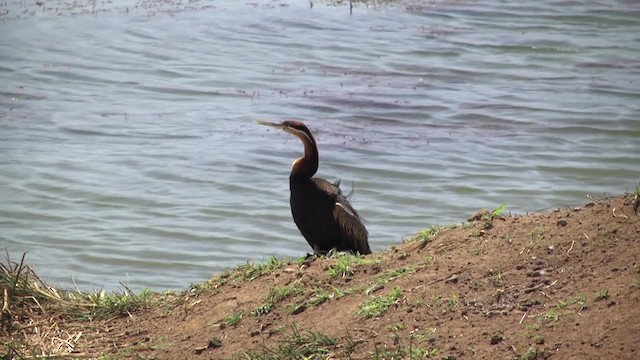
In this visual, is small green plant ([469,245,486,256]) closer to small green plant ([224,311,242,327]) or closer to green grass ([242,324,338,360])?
green grass ([242,324,338,360])

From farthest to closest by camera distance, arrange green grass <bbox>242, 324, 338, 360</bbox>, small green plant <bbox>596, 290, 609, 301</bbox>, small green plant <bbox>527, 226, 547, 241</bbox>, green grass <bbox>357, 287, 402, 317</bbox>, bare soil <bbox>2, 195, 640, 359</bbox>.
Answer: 1. small green plant <bbox>527, 226, 547, 241</bbox>
2. green grass <bbox>357, 287, 402, 317</bbox>
3. green grass <bbox>242, 324, 338, 360</bbox>
4. small green plant <bbox>596, 290, 609, 301</bbox>
5. bare soil <bbox>2, 195, 640, 359</bbox>

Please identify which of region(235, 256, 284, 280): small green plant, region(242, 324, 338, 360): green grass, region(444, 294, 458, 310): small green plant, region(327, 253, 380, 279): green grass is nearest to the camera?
region(242, 324, 338, 360): green grass

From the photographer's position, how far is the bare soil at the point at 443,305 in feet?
17.4

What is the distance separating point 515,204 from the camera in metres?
12.9

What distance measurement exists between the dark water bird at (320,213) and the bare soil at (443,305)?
128cm

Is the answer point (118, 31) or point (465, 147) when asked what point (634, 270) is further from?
point (118, 31)

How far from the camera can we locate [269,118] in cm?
1581

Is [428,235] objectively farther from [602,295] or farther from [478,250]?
[602,295]

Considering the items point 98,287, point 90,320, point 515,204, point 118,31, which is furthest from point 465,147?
point 90,320

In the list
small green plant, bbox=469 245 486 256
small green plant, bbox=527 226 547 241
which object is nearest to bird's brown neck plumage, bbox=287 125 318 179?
small green plant, bbox=469 245 486 256

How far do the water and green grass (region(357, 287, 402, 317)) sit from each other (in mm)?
4828

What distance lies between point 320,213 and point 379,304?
2.40 m

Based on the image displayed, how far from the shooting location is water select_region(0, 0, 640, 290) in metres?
12.3

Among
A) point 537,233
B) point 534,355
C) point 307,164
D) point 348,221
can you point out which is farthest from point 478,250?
point 307,164
